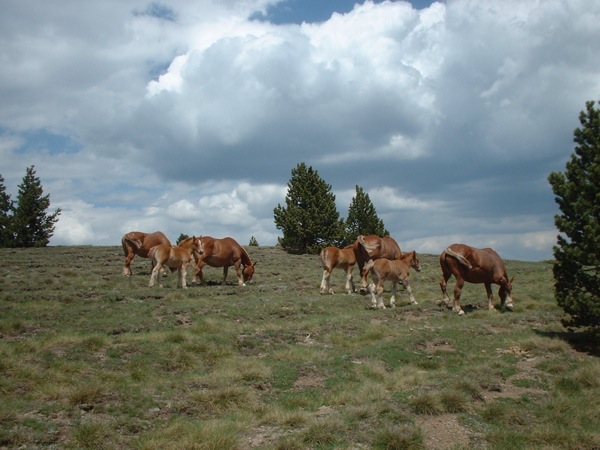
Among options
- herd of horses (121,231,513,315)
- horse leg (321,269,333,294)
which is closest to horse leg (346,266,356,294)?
herd of horses (121,231,513,315)

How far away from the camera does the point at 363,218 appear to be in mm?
50688

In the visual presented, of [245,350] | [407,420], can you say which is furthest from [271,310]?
[407,420]

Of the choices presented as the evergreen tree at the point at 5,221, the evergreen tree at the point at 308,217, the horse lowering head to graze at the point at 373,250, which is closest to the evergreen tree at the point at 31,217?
the evergreen tree at the point at 5,221

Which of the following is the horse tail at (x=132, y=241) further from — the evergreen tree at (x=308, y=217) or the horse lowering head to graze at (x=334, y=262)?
the evergreen tree at (x=308, y=217)

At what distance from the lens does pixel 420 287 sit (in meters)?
27.4

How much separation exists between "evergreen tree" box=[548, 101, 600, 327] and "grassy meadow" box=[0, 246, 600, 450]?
4.32 feet

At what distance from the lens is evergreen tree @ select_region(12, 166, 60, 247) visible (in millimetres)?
47844

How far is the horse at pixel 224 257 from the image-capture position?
2570 centimetres

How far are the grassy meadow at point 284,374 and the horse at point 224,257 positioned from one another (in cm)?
416

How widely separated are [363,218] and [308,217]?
6.99m

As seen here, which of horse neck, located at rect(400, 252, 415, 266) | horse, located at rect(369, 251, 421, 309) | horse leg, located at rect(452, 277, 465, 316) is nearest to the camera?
horse leg, located at rect(452, 277, 465, 316)

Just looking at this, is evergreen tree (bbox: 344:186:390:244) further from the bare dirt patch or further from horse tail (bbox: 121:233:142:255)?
the bare dirt patch

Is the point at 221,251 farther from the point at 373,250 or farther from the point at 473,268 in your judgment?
the point at 473,268

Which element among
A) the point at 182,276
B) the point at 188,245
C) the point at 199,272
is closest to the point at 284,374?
the point at 182,276
